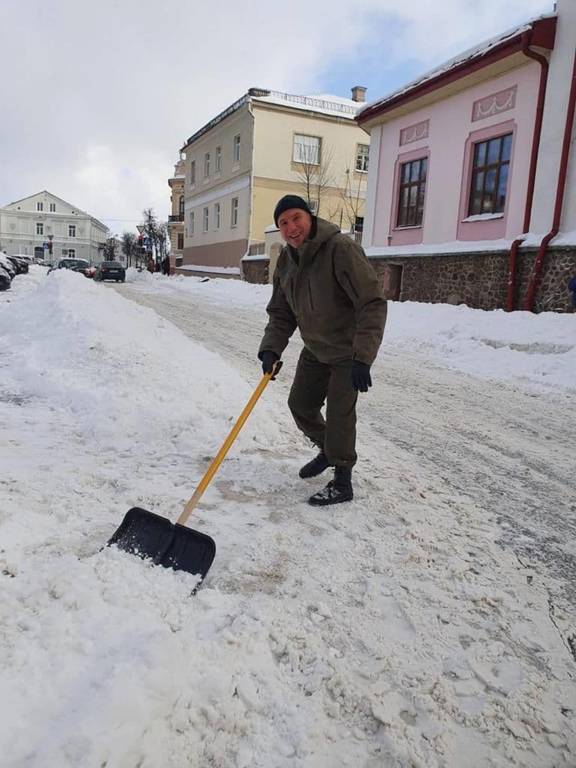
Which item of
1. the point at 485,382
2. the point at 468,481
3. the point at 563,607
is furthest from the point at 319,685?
the point at 485,382

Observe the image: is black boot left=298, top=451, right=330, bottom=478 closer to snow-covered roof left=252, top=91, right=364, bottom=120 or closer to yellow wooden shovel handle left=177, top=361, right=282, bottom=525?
yellow wooden shovel handle left=177, top=361, right=282, bottom=525

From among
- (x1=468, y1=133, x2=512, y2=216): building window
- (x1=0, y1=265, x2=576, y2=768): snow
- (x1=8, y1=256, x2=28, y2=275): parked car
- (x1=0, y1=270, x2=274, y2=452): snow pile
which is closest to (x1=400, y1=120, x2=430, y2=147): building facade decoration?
(x1=468, y1=133, x2=512, y2=216): building window

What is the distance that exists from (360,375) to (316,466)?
902 millimetres

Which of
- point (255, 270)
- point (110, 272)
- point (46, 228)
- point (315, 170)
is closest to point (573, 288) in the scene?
point (255, 270)

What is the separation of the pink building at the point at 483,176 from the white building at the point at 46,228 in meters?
86.5

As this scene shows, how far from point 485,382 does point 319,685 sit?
5.83 m

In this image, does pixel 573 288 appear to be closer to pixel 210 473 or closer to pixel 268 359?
pixel 268 359

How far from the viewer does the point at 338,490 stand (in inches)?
126

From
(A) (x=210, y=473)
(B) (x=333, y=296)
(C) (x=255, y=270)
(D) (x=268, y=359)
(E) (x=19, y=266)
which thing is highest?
(C) (x=255, y=270)

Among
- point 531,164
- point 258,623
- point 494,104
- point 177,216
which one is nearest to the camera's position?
point 258,623

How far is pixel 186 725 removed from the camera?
1601mm

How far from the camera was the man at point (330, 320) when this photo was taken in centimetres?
288

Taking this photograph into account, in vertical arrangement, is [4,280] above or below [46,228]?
below

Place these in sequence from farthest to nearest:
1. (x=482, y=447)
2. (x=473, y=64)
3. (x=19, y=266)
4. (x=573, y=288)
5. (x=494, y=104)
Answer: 1. (x=19, y=266)
2. (x=494, y=104)
3. (x=473, y=64)
4. (x=573, y=288)
5. (x=482, y=447)
